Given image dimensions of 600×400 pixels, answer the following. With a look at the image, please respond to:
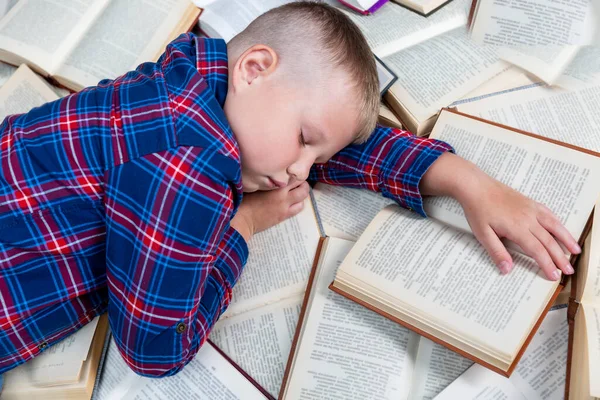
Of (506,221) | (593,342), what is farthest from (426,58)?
(593,342)

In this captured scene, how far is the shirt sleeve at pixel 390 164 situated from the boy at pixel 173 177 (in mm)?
72

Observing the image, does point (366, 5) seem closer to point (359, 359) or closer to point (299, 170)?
point (299, 170)

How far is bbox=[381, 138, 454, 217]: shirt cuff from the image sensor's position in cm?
101

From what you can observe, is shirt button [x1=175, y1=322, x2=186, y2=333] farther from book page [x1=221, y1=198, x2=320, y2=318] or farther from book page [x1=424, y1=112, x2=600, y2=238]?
book page [x1=424, y1=112, x2=600, y2=238]

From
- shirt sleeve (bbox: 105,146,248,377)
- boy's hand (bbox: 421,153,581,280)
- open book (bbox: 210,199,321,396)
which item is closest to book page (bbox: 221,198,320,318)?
open book (bbox: 210,199,321,396)

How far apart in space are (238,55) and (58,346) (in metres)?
0.64

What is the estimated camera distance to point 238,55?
3.01ft

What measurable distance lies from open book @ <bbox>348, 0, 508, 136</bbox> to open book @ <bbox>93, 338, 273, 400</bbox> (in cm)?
65

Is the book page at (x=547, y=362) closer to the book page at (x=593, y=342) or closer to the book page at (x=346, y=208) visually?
the book page at (x=593, y=342)

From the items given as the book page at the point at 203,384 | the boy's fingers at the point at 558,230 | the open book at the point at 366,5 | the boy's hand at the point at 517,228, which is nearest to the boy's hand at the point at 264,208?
the book page at the point at 203,384

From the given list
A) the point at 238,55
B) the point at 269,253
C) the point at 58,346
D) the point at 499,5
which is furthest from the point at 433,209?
the point at 58,346

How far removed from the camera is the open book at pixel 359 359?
93 cm

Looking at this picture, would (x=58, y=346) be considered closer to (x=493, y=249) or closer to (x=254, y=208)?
(x=254, y=208)

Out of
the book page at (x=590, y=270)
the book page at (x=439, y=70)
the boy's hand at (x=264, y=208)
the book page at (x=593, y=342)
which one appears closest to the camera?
the book page at (x=593, y=342)
